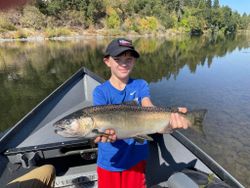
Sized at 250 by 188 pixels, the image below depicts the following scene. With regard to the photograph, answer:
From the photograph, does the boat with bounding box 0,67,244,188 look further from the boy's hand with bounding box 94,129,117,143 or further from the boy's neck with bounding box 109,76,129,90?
the boy's neck with bounding box 109,76,129,90

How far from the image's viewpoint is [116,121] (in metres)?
3.38

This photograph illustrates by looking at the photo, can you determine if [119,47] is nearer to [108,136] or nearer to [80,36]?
[108,136]

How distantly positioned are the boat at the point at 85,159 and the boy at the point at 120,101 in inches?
16.4

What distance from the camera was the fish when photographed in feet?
10.9

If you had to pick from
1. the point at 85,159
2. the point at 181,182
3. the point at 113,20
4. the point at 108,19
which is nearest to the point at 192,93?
the point at 85,159

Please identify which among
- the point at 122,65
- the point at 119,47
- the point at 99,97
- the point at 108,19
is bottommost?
the point at 99,97

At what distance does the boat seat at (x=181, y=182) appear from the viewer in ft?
13.0

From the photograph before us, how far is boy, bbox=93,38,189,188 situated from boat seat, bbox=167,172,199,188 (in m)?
0.52

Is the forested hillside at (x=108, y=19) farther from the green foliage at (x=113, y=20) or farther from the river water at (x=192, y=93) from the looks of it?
the river water at (x=192, y=93)

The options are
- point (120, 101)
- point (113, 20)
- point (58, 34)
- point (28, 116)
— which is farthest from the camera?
point (113, 20)

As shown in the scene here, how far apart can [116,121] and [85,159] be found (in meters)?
3.08

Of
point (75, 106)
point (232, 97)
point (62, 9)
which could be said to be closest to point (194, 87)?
point (232, 97)

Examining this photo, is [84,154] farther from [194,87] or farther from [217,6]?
[217,6]

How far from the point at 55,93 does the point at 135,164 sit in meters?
5.71
